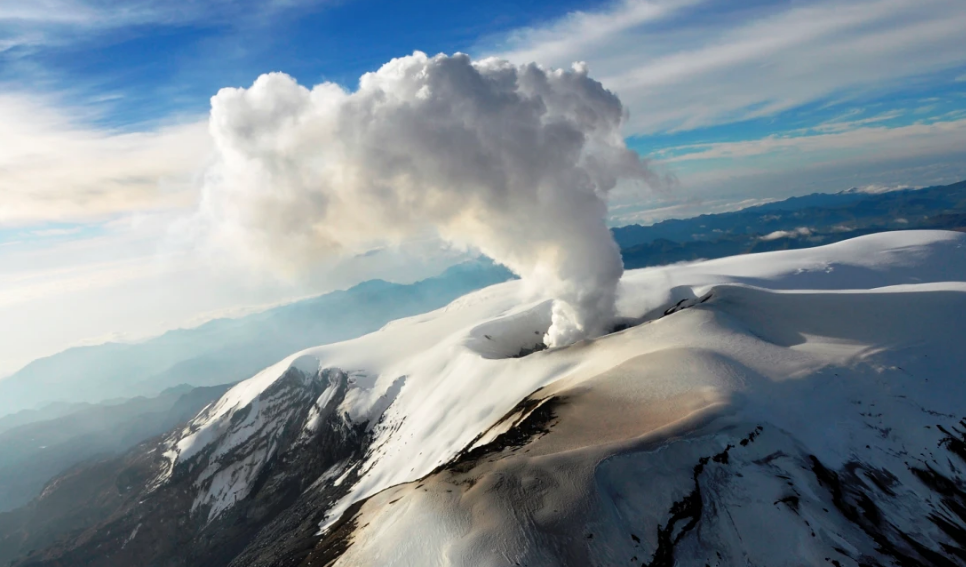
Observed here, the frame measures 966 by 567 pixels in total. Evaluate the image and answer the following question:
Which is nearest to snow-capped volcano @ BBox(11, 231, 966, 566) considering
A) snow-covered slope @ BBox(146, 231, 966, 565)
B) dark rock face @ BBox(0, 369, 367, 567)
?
snow-covered slope @ BBox(146, 231, 966, 565)

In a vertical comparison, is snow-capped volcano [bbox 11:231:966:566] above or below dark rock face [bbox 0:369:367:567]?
above

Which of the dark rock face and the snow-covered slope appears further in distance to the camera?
the dark rock face

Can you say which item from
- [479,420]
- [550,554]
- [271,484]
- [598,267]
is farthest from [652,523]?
[271,484]

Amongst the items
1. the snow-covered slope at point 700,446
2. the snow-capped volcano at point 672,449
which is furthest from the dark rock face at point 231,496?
the snow-covered slope at point 700,446

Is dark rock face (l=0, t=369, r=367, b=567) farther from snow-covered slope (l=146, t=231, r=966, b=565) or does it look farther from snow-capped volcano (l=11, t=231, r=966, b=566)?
snow-covered slope (l=146, t=231, r=966, b=565)

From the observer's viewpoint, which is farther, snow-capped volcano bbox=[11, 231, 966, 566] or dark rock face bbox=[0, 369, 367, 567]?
dark rock face bbox=[0, 369, 367, 567]

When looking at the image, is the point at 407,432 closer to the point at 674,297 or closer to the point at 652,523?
the point at 674,297
